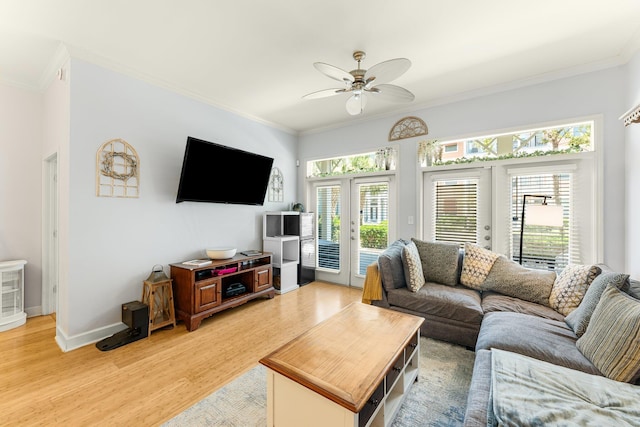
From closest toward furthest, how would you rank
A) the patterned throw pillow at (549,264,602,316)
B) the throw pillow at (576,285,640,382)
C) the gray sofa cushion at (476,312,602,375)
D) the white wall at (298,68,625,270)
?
the throw pillow at (576,285,640,382), the gray sofa cushion at (476,312,602,375), the patterned throw pillow at (549,264,602,316), the white wall at (298,68,625,270)

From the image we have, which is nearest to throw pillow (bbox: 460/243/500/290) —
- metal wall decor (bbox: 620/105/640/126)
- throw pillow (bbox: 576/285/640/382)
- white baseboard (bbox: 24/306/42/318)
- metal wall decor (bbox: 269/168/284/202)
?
throw pillow (bbox: 576/285/640/382)

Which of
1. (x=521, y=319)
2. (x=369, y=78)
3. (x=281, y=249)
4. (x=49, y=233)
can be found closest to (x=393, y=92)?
(x=369, y=78)

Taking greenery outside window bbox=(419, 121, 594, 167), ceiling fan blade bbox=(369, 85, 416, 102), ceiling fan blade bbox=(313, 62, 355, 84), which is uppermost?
ceiling fan blade bbox=(313, 62, 355, 84)

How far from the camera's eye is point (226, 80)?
3.10m

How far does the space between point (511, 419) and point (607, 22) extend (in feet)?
10.1

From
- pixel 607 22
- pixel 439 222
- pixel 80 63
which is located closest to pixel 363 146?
pixel 439 222

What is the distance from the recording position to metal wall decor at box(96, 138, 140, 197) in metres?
2.61

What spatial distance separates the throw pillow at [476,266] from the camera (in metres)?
2.80

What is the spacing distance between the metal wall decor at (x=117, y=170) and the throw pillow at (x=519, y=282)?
13.0 ft

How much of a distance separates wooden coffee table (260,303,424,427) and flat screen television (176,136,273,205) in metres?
2.32

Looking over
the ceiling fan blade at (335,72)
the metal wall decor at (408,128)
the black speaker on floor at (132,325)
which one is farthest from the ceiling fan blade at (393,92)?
the black speaker on floor at (132,325)

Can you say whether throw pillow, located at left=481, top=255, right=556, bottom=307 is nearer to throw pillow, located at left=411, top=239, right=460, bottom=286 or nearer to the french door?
throw pillow, located at left=411, top=239, right=460, bottom=286

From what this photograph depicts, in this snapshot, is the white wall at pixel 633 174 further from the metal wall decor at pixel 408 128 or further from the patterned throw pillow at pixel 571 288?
the metal wall decor at pixel 408 128

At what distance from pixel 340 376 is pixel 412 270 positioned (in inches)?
69.0
